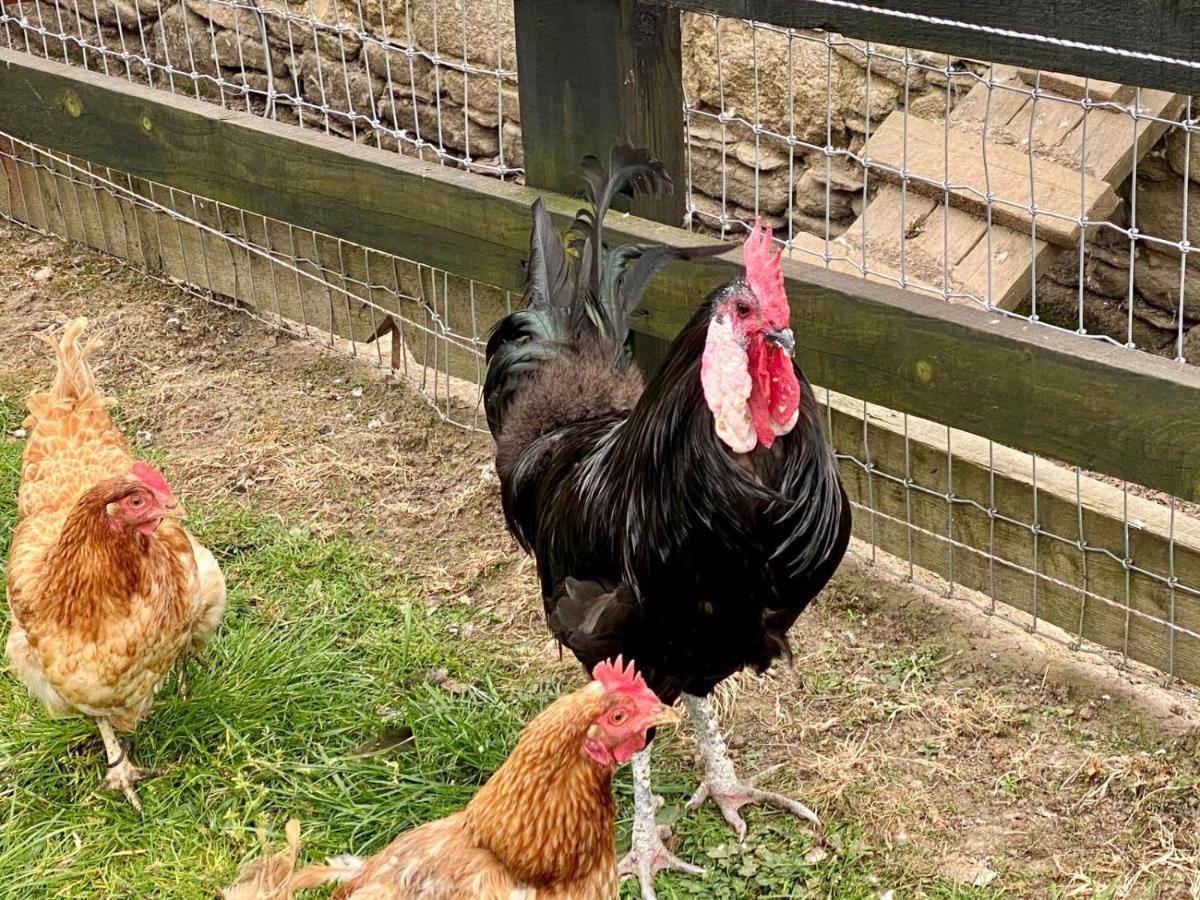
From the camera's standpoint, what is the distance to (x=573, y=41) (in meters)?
4.30

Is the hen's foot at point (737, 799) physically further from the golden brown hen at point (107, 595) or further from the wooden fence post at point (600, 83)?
the wooden fence post at point (600, 83)

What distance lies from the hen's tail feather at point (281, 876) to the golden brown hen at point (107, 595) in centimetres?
95

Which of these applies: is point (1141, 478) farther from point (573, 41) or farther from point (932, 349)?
point (573, 41)

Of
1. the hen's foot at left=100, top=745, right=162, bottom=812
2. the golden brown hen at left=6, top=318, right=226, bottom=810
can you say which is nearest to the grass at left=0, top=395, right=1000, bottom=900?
the hen's foot at left=100, top=745, right=162, bottom=812

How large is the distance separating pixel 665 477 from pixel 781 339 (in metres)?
0.50

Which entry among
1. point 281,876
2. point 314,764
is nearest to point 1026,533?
point 314,764

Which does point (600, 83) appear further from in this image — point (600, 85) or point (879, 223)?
point (879, 223)

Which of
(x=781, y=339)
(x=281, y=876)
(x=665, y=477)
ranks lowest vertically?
(x=281, y=876)

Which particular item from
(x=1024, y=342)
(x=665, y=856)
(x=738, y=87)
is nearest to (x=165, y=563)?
(x=665, y=856)

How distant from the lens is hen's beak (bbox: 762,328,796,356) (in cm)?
306

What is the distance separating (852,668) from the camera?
14.6 feet

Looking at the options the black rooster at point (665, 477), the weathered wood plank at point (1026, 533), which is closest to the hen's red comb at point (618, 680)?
the black rooster at point (665, 477)

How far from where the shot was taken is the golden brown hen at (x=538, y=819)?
3.02m

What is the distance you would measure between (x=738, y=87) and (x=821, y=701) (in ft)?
10.7
